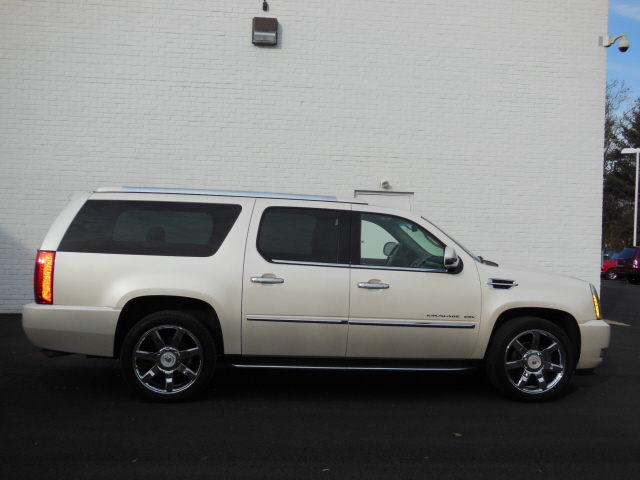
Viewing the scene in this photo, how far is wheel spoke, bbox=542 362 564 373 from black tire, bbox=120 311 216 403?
298 cm

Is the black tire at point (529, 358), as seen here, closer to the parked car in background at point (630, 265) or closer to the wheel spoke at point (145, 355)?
the wheel spoke at point (145, 355)

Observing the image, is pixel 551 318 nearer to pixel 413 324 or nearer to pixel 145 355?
pixel 413 324

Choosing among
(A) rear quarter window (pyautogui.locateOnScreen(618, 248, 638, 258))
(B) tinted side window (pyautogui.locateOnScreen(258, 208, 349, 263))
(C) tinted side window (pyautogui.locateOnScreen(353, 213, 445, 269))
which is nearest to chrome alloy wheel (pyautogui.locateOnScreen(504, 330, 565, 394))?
(C) tinted side window (pyautogui.locateOnScreen(353, 213, 445, 269))

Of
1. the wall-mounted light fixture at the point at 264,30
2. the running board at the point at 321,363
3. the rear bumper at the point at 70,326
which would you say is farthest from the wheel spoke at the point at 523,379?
the wall-mounted light fixture at the point at 264,30

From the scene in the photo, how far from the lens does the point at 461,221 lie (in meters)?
11.8

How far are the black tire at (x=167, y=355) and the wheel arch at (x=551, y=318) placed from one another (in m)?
2.57

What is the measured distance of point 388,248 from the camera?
5809mm

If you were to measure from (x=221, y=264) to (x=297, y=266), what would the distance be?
66cm

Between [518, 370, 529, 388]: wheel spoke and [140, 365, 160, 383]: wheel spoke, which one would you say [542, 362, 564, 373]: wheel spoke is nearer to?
[518, 370, 529, 388]: wheel spoke

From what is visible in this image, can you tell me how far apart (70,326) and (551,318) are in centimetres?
437

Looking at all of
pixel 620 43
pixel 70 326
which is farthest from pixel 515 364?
pixel 620 43

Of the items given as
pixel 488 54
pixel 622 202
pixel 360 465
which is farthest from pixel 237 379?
pixel 622 202

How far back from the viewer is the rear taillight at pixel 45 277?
17.4ft

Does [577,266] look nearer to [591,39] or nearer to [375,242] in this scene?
[591,39]
